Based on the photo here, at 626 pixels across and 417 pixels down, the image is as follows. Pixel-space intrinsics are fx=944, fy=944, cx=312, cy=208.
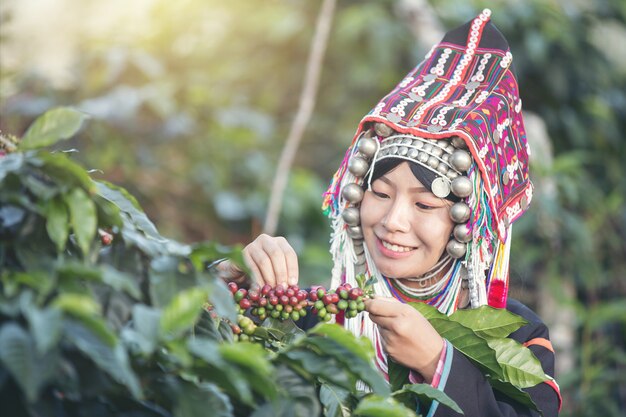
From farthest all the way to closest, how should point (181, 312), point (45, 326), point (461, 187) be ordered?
point (461, 187) < point (181, 312) < point (45, 326)

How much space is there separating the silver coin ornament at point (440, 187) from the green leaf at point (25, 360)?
1475 millimetres

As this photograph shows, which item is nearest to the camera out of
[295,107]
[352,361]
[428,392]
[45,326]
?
[45,326]

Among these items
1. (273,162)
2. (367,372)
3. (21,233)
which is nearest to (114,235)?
(21,233)

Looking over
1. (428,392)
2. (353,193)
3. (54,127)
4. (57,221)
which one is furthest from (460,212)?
(57,221)

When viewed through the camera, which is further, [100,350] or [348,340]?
[348,340]

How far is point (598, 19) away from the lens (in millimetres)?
7578

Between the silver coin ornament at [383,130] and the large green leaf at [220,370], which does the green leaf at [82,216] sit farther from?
the silver coin ornament at [383,130]

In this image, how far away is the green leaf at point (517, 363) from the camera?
1989 mm

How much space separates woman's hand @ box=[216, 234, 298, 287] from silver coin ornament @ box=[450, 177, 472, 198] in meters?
0.50

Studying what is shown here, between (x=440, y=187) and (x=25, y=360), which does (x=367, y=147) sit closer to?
(x=440, y=187)

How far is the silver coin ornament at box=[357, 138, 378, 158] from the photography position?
2582 mm

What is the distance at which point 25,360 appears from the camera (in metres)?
1.13

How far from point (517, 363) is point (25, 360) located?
1.19m

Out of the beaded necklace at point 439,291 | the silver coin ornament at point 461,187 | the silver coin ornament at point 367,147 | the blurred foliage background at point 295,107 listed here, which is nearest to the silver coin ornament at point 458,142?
the silver coin ornament at point 461,187
